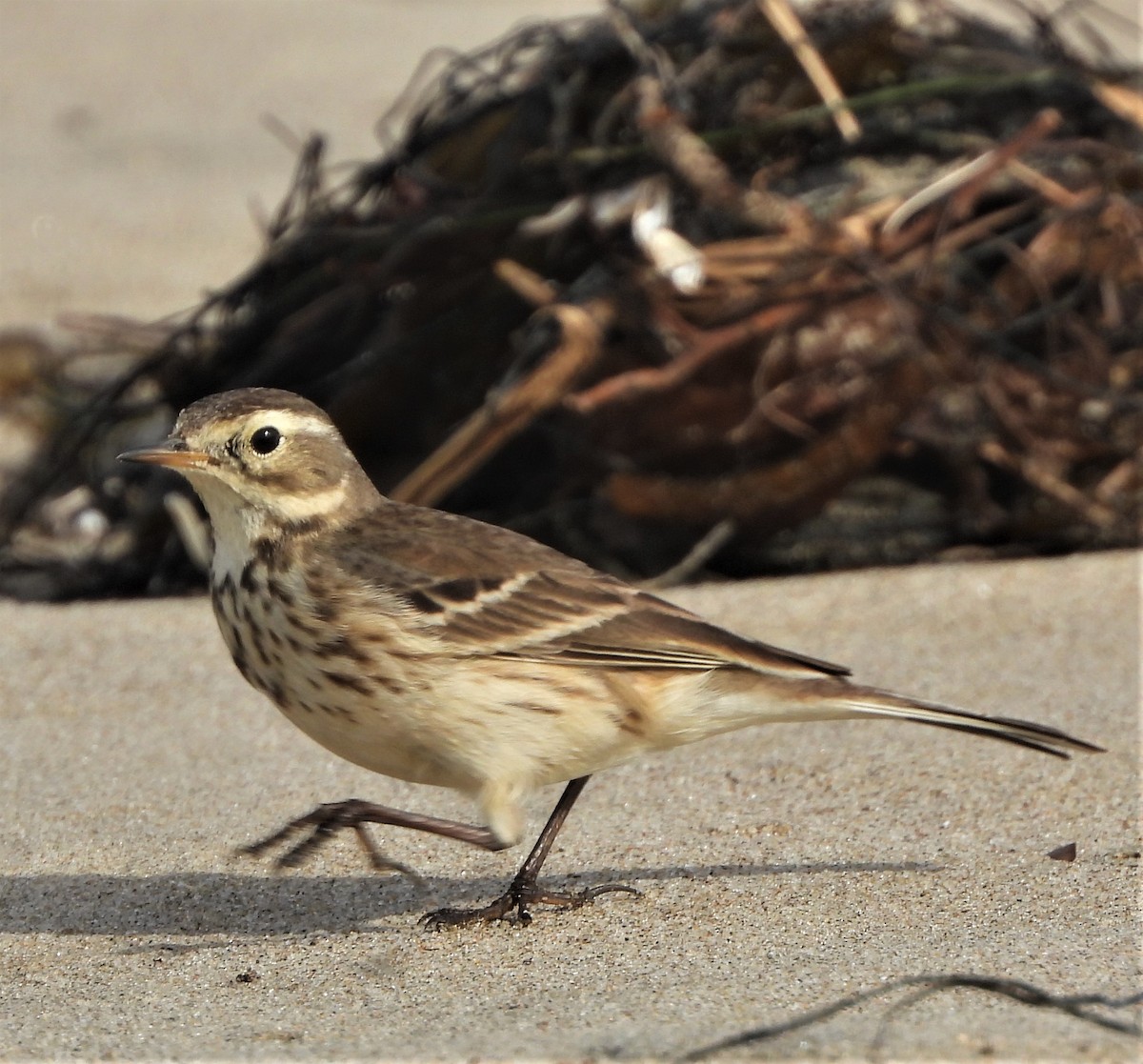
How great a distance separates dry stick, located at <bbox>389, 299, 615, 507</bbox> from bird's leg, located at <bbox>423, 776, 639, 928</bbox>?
243 centimetres

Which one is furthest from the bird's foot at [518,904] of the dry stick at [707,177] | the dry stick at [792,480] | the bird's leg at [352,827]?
the dry stick at [707,177]

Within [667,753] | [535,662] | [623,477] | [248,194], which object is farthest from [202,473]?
[248,194]

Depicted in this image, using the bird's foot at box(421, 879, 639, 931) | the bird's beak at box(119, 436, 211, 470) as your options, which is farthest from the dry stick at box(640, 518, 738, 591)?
the bird's beak at box(119, 436, 211, 470)

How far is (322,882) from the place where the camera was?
435 cm

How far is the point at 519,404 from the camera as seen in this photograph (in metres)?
6.43

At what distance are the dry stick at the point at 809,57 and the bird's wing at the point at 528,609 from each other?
3187mm

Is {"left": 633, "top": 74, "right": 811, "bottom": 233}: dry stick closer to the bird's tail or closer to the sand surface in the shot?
the sand surface

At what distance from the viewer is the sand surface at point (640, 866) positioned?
3.30m

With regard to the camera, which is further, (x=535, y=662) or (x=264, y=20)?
(x=264, y=20)

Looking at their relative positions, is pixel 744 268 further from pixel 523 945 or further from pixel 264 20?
pixel 264 20

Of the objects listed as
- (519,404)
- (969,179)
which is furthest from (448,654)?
(969,179)

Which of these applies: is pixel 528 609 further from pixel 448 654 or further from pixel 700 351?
pixel 700 351

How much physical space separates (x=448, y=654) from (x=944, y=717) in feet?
3.61

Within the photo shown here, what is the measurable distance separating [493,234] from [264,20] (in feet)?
34.0
